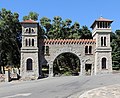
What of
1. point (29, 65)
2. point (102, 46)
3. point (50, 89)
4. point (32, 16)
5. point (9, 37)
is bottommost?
point (50, 89)

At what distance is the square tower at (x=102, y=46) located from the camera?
45625mm

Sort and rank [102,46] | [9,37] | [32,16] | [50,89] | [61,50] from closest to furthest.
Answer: [50,89], [102,46], [61,50], [9,37], [32,16]

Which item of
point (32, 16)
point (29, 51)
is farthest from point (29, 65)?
point (32, 16)

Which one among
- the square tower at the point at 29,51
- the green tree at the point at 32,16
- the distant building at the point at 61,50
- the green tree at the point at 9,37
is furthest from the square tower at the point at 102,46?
the green tree at the point at 32,16

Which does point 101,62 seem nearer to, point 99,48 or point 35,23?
point 99,48

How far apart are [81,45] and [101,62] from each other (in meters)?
Result: 4.17

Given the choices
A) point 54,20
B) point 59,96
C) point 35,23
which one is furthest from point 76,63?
point 59,96

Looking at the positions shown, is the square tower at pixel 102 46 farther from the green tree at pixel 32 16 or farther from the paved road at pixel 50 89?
the green tree at pixel 32 16

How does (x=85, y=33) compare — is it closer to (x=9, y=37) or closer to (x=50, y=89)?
(x=9, y=37)

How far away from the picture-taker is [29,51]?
45.2 metres

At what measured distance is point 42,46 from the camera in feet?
153

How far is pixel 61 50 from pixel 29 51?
5146 mm

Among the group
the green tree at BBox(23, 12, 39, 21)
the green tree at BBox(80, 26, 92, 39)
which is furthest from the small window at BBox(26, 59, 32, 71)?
the green tree at BBox(80, 26, 92, 39)

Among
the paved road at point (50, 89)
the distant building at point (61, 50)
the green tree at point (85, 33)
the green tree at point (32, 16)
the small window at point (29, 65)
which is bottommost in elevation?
the paved road at point (50, 89)
